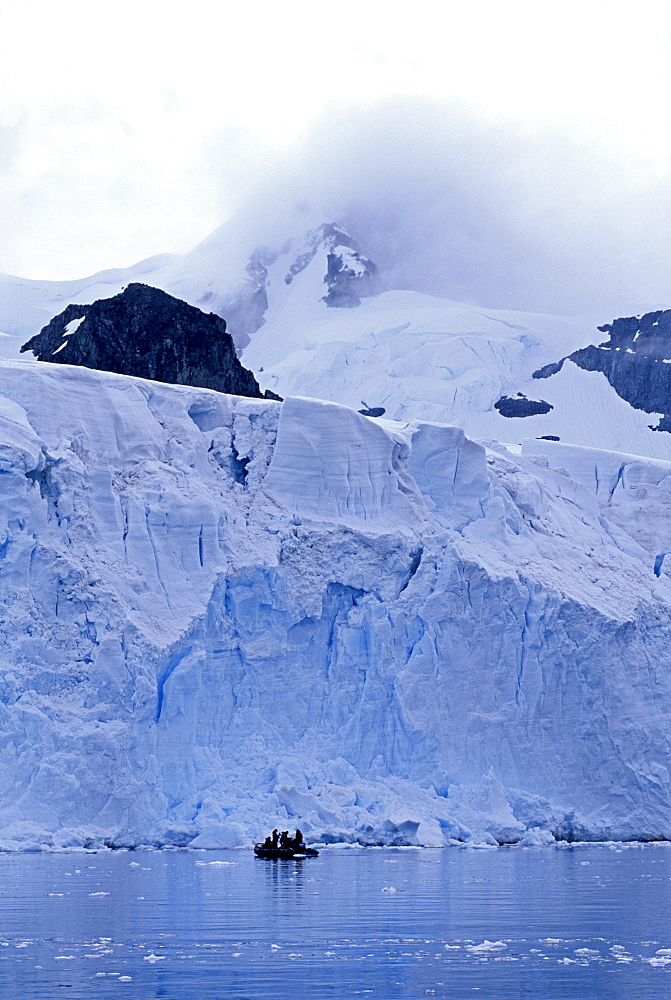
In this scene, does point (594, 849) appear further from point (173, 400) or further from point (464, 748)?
point (173, 400)

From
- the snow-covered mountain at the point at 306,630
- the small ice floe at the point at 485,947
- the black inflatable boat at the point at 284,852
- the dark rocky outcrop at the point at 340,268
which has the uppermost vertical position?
the dark rocky outcrop at the point at 340,268

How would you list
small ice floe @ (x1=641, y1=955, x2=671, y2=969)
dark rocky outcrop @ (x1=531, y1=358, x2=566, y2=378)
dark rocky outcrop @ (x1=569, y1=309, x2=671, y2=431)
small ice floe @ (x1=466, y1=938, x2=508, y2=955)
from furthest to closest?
dark rocky outcrop @ (x1=569, y1=309, x2=671, y2=431) → dark rocky outcrop @ (x1=531, y1=358, x2=566, y2=378) → small ice floe @ (x1=466, y1=938, x2=508, y2=955) → small ice floe @ (x1=641, y1=955, x2=671, y2=969)

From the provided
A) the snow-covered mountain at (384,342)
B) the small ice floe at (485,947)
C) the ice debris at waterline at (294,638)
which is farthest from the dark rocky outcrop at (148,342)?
the small ice floe at (485,947)

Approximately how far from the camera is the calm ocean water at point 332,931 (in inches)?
372

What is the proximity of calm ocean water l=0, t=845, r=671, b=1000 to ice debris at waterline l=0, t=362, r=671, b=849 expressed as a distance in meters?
3.14

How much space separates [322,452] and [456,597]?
3.64 m

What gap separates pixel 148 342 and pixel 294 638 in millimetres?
14825

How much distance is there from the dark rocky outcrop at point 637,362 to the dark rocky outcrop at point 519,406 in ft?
16.9

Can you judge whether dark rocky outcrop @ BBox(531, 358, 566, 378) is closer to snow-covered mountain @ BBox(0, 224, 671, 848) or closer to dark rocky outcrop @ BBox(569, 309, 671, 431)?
dark rocky outcrop @ BBox(569, 309, 671, 431)

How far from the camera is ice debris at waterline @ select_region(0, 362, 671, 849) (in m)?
22.1

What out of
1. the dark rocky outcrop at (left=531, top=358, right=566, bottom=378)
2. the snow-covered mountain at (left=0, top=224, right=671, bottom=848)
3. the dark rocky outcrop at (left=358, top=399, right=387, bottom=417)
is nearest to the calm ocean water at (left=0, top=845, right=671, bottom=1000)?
the snow-covered mountain at (left=0, top=224, right=671, bottom=848)

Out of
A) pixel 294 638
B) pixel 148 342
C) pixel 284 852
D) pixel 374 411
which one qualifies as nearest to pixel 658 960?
pixel 284 852

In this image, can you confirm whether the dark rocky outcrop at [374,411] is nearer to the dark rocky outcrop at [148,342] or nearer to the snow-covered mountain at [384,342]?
the snow-covered mountain at [384,342]

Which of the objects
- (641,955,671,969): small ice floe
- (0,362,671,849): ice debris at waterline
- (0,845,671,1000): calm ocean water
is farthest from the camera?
(0,362,671,849): ice debris at waterline
